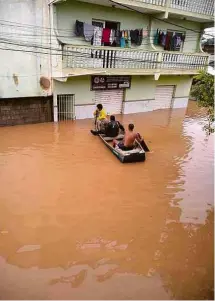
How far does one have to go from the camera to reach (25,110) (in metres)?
10.9

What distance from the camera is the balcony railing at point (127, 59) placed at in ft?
33.8

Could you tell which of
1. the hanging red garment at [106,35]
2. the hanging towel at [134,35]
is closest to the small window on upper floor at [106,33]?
the hanging red garment at [106,35]

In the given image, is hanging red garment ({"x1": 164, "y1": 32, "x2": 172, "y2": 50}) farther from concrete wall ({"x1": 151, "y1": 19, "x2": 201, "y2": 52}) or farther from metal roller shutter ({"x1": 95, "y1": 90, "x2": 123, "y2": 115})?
metal roller shutter ({"x1": 95, "y1": 90, "x2": 123, "y2": 115})

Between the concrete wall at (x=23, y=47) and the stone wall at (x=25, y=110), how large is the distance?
36cm

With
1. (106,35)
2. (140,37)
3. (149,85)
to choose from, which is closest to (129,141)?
(106,35)

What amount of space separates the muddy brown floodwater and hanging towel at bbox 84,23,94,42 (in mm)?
5255

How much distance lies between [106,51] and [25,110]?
469 centimetres

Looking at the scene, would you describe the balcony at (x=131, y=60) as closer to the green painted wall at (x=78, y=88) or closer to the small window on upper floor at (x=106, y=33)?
the small window on upper floor at (x=106, y=33)

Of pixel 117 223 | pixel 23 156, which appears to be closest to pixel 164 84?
pixel 23 156

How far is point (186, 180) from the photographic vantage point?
7.03 meters

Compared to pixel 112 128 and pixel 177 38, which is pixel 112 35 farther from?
pixel 112 128

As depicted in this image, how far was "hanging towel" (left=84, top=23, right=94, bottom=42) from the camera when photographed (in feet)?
34.8

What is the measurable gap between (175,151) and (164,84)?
24.0 ft

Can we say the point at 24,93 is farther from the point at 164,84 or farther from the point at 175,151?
the point at 164,84
